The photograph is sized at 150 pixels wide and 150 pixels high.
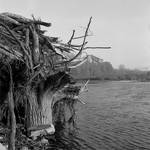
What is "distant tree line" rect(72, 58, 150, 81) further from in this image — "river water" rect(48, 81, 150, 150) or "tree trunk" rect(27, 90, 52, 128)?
"tree trunk" rect(27, 90, 52, 128)

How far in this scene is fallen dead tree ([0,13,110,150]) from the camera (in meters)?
9.78

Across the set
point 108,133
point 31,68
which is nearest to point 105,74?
point 108,133

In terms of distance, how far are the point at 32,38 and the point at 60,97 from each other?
4649 mm

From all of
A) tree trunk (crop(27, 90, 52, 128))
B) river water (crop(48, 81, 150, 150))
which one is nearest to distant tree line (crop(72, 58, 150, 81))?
river water (crop(48, 81, 150, 150))

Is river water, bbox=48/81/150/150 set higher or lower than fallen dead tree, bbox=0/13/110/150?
lower

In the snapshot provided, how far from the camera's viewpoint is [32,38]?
1044 cm

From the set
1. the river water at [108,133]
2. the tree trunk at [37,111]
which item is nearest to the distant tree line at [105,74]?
the river water at [108,133]

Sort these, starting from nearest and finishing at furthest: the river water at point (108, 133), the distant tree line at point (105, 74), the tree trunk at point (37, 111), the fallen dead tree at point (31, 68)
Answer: the fallen dead tree at point (31, 68)
the tree trunk at point (37, 111)
the river water at point (108, 133)
the distant tree line at point (105, 74)

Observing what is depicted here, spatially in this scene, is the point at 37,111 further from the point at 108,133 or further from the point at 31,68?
the point at 108,133

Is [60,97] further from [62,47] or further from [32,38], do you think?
[32,38]

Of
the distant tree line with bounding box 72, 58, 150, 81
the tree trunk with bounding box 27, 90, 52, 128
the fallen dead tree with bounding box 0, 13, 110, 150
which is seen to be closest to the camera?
the fallen dead tree with bounding box 0, 13, 110, 150

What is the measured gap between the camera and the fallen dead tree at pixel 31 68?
9781mm

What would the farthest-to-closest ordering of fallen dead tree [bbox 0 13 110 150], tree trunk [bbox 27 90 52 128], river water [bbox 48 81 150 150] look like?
river water [bbox 48 81 150 150] → tree trunk [bbox 27 90 52 128] → fallen dead tree [bbox 0 13 110 150]

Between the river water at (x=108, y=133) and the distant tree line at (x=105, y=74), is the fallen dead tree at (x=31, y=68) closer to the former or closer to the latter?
the river water at (x=108, y=133)
